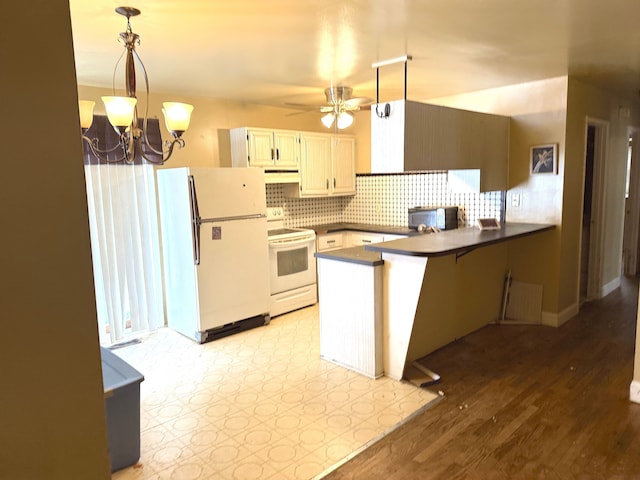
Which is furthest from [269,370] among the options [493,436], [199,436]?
[493,436]

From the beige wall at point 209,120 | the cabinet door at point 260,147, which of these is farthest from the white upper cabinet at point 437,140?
the beige wall at point 209,120

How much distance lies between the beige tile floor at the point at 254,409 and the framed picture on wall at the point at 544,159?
2.51m

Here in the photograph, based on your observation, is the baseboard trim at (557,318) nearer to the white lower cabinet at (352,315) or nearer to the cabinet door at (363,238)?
the cabinet door at (363,238)

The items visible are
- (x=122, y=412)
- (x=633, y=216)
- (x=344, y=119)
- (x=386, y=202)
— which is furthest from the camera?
→ (x=633, y=216)

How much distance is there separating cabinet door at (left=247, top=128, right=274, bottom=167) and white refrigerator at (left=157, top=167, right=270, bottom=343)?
37cm

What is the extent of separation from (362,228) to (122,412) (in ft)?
12.1

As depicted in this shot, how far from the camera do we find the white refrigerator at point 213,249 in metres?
4.13

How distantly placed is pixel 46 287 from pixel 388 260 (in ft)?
8.69

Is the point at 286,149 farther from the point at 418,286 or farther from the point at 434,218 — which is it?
the point at 418,286

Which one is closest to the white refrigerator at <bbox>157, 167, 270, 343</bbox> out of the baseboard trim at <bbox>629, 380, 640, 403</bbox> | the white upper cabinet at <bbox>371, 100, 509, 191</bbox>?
the white upper cabinet at <bbox>371, 100, 509, 191</bbox>

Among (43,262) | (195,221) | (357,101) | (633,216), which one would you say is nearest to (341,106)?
(357,101)

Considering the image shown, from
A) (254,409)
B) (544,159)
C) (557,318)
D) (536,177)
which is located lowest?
Answer: (254,409)

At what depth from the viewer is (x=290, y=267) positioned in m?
4.98

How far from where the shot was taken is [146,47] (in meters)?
2.96
